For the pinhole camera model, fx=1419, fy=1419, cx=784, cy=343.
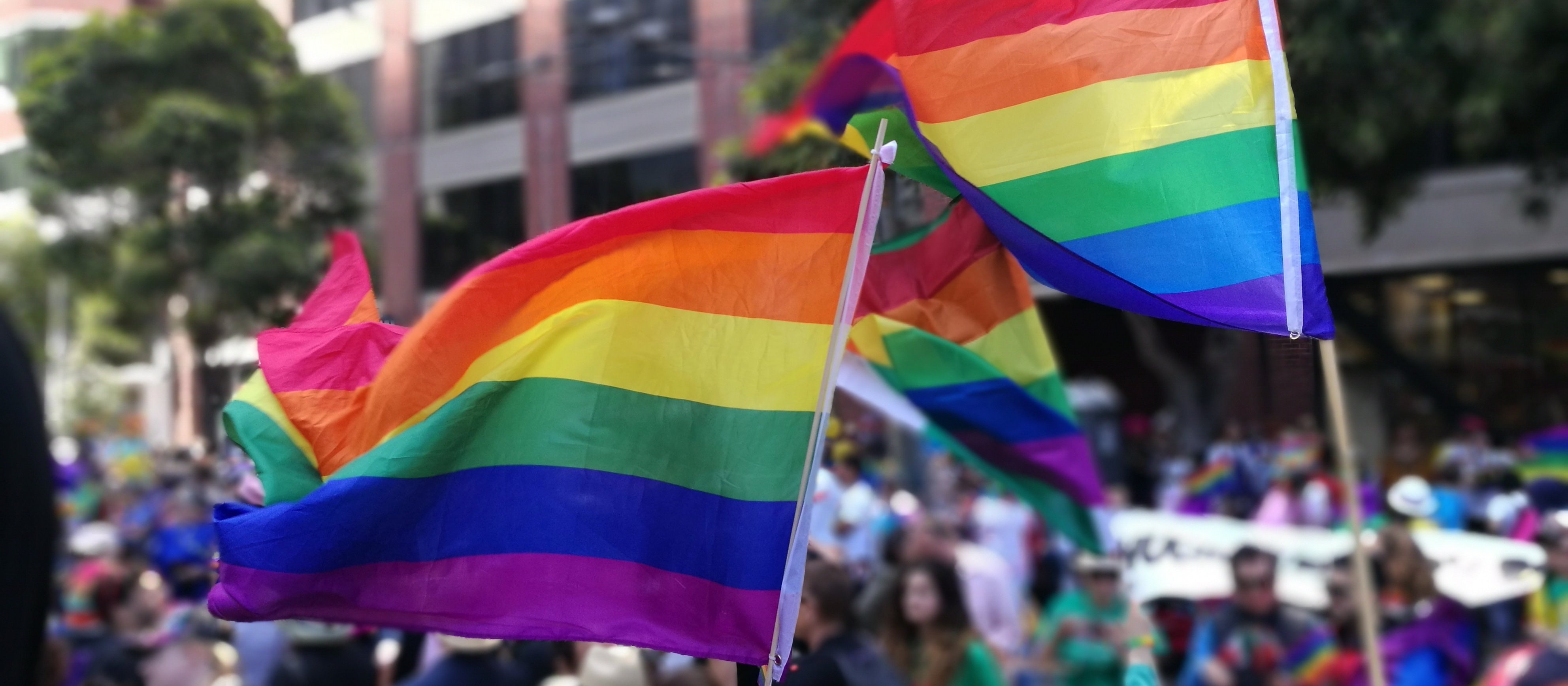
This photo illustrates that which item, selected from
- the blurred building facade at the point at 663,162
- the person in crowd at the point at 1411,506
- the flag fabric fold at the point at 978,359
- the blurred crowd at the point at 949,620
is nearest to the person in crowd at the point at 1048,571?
the blurred crowd at the point at 949,620

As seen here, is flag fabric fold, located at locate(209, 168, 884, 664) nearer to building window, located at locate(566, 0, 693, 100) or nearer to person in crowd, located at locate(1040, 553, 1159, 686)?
person in crowd, located at locate(1040, 553, 1159, 686)

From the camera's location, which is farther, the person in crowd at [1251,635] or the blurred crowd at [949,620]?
the person in crowd at [1251,635]

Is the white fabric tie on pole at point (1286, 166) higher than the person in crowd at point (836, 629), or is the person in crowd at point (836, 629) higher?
the white fabric tie on pole at point (1286, 166)

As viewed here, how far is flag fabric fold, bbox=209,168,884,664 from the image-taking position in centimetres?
292

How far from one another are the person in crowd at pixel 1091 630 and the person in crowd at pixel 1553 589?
1.50 m

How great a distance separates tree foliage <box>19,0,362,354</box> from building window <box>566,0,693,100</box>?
12.6ft

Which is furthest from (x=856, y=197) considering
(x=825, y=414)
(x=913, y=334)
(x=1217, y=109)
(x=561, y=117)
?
(x=561, y=117)

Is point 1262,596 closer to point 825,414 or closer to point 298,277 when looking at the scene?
point 825,414

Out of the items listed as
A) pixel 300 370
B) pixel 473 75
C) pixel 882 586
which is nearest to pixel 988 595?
pixel 882 586

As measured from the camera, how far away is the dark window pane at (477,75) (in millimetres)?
21172

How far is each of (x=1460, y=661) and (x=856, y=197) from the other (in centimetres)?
436

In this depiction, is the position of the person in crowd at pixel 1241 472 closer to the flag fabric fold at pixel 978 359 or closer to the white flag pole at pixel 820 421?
the flag fabric fold at pixel 978 359

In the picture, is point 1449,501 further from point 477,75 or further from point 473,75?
point 473,75

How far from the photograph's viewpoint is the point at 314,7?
16.1 m
